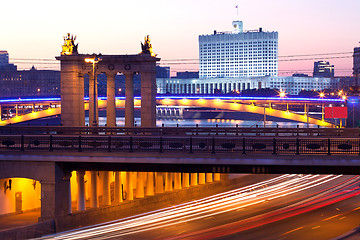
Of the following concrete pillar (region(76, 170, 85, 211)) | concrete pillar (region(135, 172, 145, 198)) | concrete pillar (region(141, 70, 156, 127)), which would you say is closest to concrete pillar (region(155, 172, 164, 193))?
concrete pillar (region(135, 172, 145, 198))

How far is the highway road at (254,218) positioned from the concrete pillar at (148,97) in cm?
1739

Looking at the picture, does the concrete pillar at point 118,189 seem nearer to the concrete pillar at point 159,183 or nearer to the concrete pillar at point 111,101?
the concrete pillar at point 159,183

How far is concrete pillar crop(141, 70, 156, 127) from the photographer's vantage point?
6900 cm

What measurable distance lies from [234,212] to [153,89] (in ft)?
92.5

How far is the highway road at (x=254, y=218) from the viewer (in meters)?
36.9

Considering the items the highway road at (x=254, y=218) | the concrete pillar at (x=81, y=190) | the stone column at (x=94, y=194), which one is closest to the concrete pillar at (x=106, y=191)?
the stone column at (x=94, y=194)

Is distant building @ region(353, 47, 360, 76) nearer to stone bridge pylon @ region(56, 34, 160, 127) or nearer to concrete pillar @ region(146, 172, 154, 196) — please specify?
stone bridge pylon @ region(56, 34, 160, 127)

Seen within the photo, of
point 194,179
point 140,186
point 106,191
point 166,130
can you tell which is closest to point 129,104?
point 166,130

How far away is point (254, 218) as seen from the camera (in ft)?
139

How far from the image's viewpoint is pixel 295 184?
194 ft

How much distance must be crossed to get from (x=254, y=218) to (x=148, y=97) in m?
30.5

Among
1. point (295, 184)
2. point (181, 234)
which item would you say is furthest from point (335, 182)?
point (181, 234)

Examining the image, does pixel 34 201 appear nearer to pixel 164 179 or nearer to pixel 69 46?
pixel 164 179

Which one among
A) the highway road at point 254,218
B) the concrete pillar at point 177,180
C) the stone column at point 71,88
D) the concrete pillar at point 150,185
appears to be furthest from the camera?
the stone column at point 71,88
